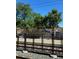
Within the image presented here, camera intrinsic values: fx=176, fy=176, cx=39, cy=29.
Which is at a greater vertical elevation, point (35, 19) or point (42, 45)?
point (35, 19)

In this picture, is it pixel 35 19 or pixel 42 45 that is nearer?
pixel 35 19

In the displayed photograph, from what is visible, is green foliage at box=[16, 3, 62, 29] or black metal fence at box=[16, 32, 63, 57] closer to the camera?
green foliage at box=[16, 3, 62, 29]

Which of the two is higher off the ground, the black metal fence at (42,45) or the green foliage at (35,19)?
the green foliage at (35,19)

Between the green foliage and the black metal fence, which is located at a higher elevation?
the green foliage

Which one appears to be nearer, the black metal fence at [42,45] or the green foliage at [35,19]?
the green foliage at [35,19]
